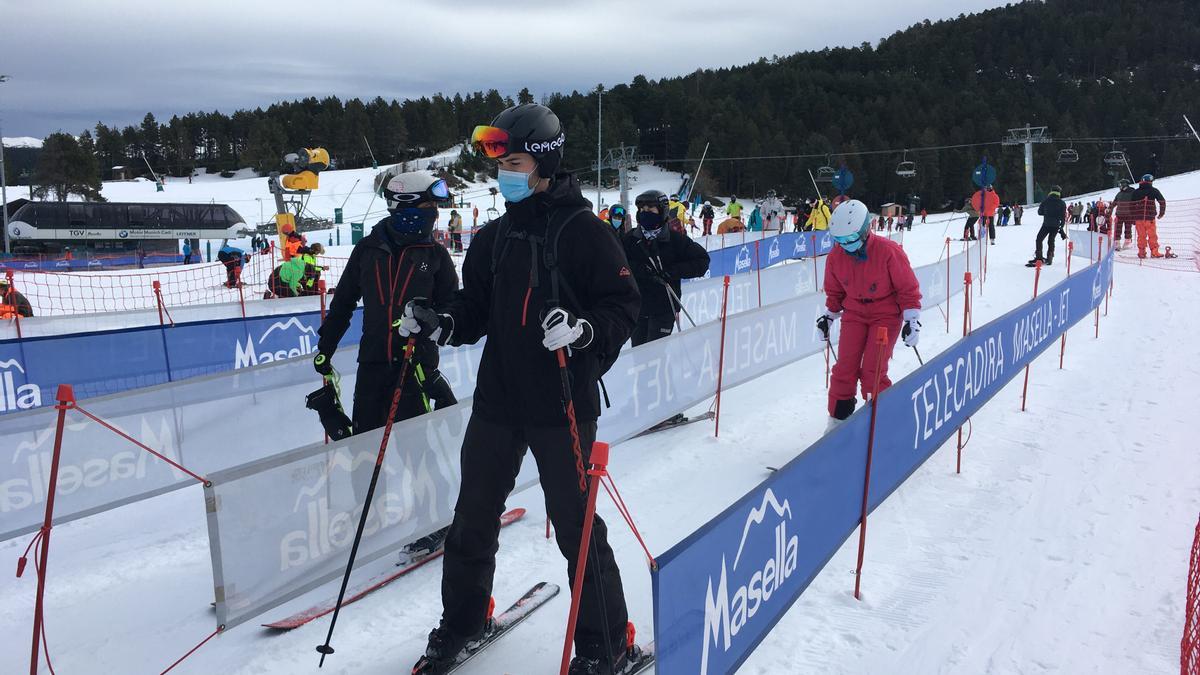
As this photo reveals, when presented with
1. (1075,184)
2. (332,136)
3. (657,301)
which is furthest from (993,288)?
(332,136)

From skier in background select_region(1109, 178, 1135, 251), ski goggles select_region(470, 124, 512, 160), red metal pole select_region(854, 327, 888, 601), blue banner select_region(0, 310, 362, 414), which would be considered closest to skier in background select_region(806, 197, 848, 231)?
skier in background select_region(1109, 178, 1135, 251)

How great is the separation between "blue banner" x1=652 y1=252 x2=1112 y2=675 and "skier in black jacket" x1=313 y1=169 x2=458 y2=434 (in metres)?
2.19

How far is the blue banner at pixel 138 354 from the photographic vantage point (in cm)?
620

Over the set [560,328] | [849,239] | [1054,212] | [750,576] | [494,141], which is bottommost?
[750,576]

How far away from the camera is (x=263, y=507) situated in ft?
10.1

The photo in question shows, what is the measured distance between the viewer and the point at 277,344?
8.05m

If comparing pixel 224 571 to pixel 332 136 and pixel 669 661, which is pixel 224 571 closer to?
pixel 669 661

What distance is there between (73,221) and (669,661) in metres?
45.0

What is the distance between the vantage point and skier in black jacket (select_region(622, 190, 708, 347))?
6.86 m

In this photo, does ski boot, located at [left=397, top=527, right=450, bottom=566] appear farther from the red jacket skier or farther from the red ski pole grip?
the red jacket skier

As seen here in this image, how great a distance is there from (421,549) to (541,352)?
88.4 inches

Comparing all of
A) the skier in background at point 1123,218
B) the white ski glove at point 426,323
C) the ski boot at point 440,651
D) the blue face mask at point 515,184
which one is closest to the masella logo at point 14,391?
the white ski glove at point 426,323

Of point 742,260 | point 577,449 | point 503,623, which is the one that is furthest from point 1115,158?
point 577,449

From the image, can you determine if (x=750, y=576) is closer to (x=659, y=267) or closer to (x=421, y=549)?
(x=421, y=549)
